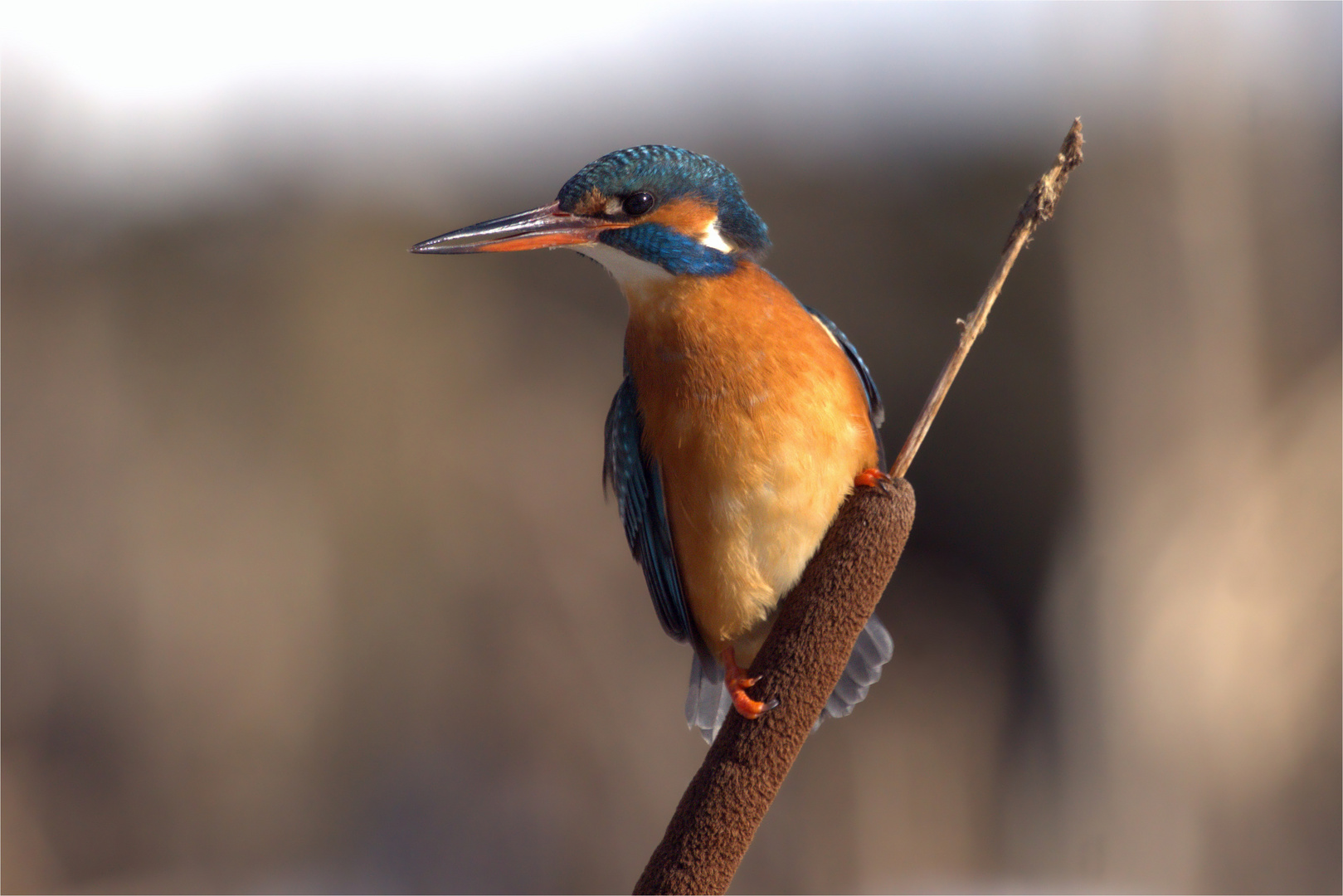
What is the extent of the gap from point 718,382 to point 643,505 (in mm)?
296

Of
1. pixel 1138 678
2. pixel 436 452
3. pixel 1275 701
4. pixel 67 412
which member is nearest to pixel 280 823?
pixel 436 452

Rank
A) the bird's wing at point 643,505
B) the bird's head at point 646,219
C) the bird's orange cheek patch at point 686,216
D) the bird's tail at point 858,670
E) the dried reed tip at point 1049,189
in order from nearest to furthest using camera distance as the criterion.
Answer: the dried reed tip at point 1049,189
the bird's head at point 646,219
the bird's orange cheek patch at point 686,216
the bird's wing at point 643,505
the bird's tail at point 858,670

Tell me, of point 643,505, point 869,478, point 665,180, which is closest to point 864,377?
point 869,478

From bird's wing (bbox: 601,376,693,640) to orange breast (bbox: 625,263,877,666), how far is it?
40mm

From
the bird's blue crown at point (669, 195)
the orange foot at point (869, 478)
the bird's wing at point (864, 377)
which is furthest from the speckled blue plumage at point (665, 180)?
the orange foot at point (869, 478)

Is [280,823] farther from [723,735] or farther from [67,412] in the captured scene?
[723,735]

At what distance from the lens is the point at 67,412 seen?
4633 mm

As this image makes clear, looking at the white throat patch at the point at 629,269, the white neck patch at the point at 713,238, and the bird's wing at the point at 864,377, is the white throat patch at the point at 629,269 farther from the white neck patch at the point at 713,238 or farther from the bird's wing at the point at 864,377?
the bird's wing at the point at 864,377

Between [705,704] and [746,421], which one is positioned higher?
[746,421]

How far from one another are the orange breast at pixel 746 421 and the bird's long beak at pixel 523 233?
0.59 feet

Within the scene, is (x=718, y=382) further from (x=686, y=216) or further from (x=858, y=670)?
(x=858, y=670)

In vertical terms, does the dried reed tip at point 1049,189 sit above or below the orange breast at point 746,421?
above

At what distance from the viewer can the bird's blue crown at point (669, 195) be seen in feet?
4.18

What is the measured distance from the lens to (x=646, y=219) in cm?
134
